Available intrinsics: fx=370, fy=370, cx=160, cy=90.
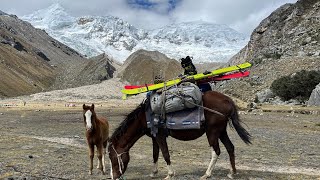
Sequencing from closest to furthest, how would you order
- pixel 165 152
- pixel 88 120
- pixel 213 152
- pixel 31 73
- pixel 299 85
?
1. pixel 213 152
2. pixel 165 152
3. pixel 88 120
4. pixel 299 85
5. pixel 31 73

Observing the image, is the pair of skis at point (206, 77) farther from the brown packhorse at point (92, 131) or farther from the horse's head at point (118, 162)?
the horse's head at point (118, 162)

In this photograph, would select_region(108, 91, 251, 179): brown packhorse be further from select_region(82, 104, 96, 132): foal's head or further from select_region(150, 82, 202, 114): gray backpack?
select_region(82, 104, 96, 132): foal's head

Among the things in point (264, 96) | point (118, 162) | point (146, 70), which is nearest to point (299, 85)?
point (264, 96)

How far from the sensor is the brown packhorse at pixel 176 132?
1070 centimetres

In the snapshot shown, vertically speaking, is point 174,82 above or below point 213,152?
above

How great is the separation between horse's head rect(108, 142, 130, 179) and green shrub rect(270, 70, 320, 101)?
4118cm

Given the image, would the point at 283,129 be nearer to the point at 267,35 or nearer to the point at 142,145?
the point at 142,145

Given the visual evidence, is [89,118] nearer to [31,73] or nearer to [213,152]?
[213,152]

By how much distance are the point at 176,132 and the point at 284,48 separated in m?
61.5

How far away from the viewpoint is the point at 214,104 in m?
11.0

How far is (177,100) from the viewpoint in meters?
11.0

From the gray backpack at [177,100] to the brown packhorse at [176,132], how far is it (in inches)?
15.2

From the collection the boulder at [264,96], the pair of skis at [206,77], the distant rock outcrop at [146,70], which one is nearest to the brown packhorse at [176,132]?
the pair of skis at [206,77]

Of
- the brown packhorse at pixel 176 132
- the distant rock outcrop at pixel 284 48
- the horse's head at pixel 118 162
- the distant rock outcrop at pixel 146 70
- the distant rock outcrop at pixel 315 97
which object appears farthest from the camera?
the distant rock outcrop at pixel 146 70
